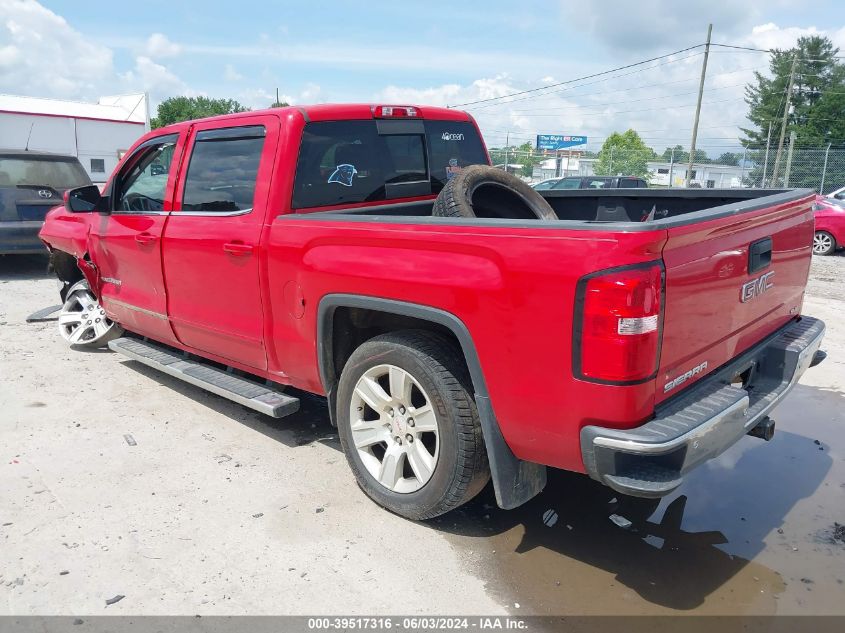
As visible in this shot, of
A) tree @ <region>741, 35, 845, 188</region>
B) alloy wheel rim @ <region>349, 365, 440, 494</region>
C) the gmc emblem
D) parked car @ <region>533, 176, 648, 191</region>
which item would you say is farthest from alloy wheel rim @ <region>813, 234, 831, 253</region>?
tree @ <region>741, 35, 845, 188</region>

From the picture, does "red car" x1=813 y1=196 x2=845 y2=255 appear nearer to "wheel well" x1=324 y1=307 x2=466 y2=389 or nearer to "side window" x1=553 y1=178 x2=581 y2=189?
"side window" x1=553 y1=178 x2=581 y2=189

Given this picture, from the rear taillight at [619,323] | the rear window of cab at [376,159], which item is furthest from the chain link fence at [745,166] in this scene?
the rear taillight at [619,323]

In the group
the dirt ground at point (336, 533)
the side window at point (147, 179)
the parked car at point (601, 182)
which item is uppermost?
the parked car at point (601, 182)

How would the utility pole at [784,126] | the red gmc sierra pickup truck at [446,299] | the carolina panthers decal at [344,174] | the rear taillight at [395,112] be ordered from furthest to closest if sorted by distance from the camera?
1. the utility pole at [784,126]
2. the rear taillight at [395,112]
3. the carolina panthers decal at [344,174]
4. the red gmc sierra pickup truck at [446,299]

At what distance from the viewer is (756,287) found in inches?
123

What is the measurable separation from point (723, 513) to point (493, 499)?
120 centimetres

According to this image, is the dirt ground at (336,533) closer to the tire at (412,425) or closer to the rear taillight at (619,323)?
the tire at (412,425)

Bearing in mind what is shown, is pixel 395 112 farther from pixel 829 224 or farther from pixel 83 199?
pixel 829 224

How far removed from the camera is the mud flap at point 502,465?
2.79 meters

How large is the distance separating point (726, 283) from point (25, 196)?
378 inches

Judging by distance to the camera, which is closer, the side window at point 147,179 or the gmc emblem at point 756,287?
the gmc emblem at point 756,287

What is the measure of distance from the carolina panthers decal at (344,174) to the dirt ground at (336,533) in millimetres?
1674

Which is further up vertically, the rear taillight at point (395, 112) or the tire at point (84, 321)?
the rear taillight at point (395, 112)

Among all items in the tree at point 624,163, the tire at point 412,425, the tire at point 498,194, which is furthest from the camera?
the tree at point 624,163
